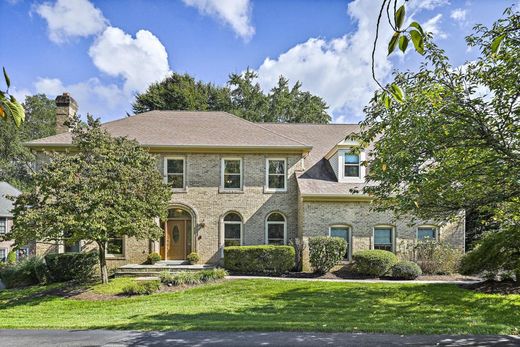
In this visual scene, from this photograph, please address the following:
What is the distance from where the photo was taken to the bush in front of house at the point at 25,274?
53.5 ft

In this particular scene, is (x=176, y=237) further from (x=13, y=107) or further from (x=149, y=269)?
(x=13, y=107)

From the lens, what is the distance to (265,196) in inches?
743

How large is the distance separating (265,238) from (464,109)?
41.2ft

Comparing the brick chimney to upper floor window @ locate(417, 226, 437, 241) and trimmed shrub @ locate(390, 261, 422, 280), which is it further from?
upper floor window @ locate(417, 226, 437, 241)

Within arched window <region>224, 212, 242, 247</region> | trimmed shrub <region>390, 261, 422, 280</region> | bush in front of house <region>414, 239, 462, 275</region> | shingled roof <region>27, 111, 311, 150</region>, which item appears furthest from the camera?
arched window <region>224, 212, 242, 247</region>

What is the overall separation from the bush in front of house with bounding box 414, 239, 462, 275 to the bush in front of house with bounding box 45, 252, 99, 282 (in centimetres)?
1567

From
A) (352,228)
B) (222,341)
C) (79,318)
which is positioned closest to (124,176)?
(79,318)

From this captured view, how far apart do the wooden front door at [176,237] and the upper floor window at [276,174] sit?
A: 5112mm

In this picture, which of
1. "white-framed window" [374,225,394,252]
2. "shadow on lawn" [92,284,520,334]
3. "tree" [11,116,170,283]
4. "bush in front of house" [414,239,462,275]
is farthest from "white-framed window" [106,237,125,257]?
"bush in front of house" [414,239,462,275]

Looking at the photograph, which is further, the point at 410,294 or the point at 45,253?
the point at 45,253

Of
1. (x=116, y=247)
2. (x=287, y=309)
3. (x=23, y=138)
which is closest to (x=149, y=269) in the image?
(x=116, y=247)

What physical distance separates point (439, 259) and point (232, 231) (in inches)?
400

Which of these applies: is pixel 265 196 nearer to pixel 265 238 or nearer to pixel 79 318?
pixel 265 238

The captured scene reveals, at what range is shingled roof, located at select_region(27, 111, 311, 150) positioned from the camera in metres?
18.5
